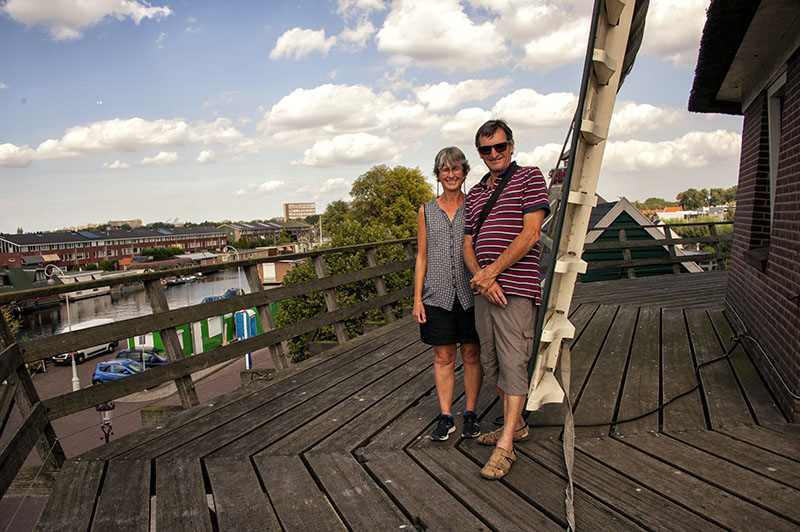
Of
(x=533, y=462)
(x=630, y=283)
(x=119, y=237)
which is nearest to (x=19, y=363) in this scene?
(x=533, y=462)

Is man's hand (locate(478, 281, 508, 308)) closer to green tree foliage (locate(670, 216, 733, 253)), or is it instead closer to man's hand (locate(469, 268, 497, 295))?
man's hand (locate(469, 268, 497, 295))

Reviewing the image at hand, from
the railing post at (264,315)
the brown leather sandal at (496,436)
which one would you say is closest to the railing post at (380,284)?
the railing post at (264,315)

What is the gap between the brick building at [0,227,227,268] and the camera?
9994 cm

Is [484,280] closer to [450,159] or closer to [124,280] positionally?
[450,159]

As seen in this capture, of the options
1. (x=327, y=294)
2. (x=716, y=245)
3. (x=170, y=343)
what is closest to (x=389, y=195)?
(x=716, y=245)

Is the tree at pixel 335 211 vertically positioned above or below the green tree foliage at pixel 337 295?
above

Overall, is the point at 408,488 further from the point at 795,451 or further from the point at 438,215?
the point at 795,451

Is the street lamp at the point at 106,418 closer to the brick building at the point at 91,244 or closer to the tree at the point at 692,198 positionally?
the brick building at the point at 91,244

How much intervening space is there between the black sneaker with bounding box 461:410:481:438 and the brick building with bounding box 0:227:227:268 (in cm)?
10643

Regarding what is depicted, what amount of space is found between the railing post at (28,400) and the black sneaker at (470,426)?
76.9 inches

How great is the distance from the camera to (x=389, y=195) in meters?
48.9

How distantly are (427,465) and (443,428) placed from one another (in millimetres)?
309

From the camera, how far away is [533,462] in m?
2.45

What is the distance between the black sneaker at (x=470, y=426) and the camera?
277cm
